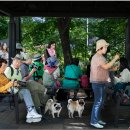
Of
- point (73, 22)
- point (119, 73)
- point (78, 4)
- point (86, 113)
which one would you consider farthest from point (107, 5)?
point (73, 22)

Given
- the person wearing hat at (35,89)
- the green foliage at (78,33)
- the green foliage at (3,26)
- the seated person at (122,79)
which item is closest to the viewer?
the person wearing hat at (35,89)

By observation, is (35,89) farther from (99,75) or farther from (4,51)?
(4,51)

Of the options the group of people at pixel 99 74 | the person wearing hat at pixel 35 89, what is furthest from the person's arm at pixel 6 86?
the group of people at pixel 99 74

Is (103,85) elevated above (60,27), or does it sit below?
below

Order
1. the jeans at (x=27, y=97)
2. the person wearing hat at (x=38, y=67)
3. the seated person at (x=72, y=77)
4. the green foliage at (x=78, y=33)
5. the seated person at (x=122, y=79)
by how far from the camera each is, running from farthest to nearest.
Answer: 1. the green foliage at (x=78, y=33)
2. the person wearing hat at (x=38, y=67)
3. the seated person at (x=72, y=77)
4. the seated person at (x=122, y=79)
5. the jeans at (x=27, y=97)

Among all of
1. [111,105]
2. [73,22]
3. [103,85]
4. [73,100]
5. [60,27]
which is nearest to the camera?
[103,85]

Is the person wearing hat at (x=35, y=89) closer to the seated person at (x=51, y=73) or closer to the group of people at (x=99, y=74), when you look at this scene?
the seated person at (x=51, y=73)

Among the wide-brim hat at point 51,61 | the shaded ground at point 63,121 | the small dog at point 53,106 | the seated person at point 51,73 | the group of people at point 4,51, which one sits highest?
the group of people at point 4,51

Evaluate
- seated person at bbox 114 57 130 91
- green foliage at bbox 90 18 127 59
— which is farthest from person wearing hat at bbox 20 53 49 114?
green foliage at bbox 90 18 127 59

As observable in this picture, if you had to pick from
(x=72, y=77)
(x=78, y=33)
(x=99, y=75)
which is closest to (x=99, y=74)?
(x=99, y=75)

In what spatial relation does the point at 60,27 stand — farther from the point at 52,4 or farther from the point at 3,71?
the point at 3,71

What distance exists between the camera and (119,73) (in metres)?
9.72

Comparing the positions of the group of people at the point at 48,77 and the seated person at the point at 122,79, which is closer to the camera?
the group of people at the point at 48,77

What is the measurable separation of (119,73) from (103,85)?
5.50ft
